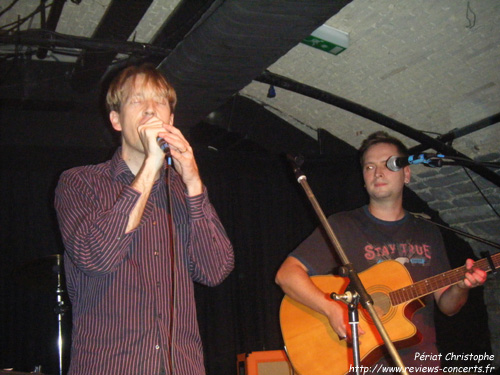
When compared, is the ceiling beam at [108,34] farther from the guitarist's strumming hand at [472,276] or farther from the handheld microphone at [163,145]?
the guitarist's strumming hand at [472,276]

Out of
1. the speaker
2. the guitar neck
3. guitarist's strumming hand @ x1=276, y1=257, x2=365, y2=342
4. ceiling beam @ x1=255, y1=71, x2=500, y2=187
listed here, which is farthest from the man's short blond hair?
the speaker

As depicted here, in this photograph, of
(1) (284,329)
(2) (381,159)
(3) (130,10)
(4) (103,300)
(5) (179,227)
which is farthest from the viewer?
(3) (130,10)

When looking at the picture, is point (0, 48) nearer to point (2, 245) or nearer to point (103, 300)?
point (2, 245)

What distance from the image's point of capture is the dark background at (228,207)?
426 cm

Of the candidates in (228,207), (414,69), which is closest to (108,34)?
(228,207)

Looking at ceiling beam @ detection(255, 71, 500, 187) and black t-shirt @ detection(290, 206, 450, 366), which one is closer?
black t-shirt @ detection(290, 206, 450, 366)

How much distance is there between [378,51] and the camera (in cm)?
405

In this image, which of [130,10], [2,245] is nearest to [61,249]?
[2,245]

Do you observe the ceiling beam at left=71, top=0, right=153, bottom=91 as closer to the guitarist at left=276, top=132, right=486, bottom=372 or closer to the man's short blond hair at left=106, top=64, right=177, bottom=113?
the man's short blond hair at left=106, top=64, right=177, bottom=113

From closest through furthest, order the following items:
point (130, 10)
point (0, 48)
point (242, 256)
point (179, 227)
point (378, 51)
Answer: point (179, 227), point (130, 10), point (378, 51), point (0, 48), point (242, 256)

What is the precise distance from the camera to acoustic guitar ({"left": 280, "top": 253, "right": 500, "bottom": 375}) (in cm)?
263

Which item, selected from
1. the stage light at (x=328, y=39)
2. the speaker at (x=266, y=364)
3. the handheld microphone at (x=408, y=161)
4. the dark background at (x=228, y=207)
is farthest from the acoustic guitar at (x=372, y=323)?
the stage light at (x=328, y=39)

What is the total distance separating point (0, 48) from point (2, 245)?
1.79 m

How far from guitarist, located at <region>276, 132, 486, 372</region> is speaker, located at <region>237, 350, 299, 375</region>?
50.4 inches
